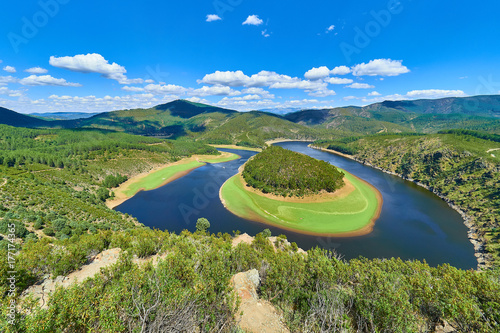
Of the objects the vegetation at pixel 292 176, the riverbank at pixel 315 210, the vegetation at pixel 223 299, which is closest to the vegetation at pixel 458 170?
the riverbank at pixel 315 210

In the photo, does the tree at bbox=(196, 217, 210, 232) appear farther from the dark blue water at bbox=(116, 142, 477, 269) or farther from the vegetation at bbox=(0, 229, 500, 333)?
the vegetation at bbox=(0, 229, 500, 333)

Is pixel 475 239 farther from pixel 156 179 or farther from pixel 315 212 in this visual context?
pixel 156 179

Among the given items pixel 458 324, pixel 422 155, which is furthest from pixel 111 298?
pixel 422 155

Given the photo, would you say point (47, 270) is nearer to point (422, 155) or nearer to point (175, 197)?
point (175, 197)

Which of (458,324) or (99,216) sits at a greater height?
(458,324)

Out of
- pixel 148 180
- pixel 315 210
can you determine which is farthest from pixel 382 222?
pixel 148 180
